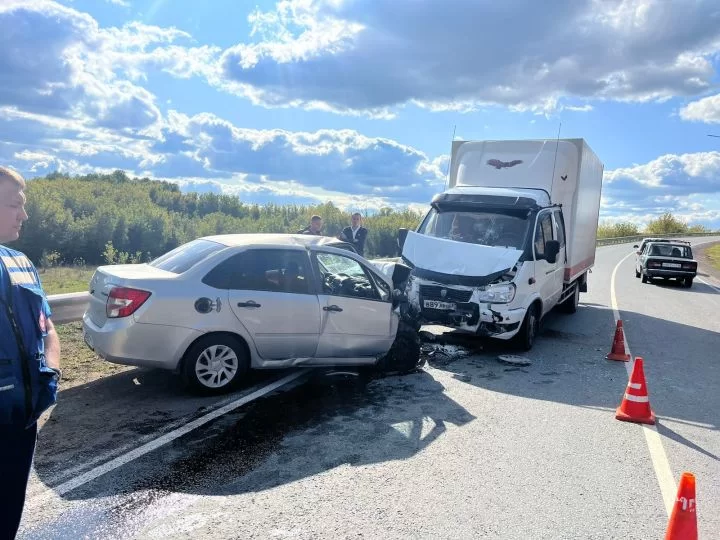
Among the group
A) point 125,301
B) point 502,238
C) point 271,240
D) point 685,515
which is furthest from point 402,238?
point 685,515

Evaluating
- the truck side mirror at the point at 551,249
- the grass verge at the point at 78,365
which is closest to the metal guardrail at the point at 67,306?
the grass verge at the point at 78,365

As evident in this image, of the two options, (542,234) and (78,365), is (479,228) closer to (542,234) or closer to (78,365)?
(542,234)

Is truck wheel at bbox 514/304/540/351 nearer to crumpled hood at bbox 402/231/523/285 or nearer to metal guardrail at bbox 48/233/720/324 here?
crumpled hood at bbox 402/231/523/285

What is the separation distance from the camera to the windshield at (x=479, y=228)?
8.72m

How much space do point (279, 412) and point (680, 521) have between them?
10.8 feet

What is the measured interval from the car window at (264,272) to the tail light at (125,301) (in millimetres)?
618

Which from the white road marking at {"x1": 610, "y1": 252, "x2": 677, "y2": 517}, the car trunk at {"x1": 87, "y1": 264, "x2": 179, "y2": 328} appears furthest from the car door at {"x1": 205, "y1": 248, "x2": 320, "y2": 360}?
the white road marking at {"x1": 610, "y1": 252, "x2": 677, "y2": 517}

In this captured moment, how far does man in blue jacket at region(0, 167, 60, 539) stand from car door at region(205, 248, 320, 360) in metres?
3.46

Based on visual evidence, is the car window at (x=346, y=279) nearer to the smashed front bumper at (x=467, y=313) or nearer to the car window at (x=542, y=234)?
the smashed front bumper at (x=467, y=313)

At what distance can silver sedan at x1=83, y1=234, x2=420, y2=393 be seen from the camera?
5.37 m

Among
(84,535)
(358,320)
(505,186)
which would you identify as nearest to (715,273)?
(505,186)

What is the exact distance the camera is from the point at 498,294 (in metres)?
7.92

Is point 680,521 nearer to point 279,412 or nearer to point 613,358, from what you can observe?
point 279,412

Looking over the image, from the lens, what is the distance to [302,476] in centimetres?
408
